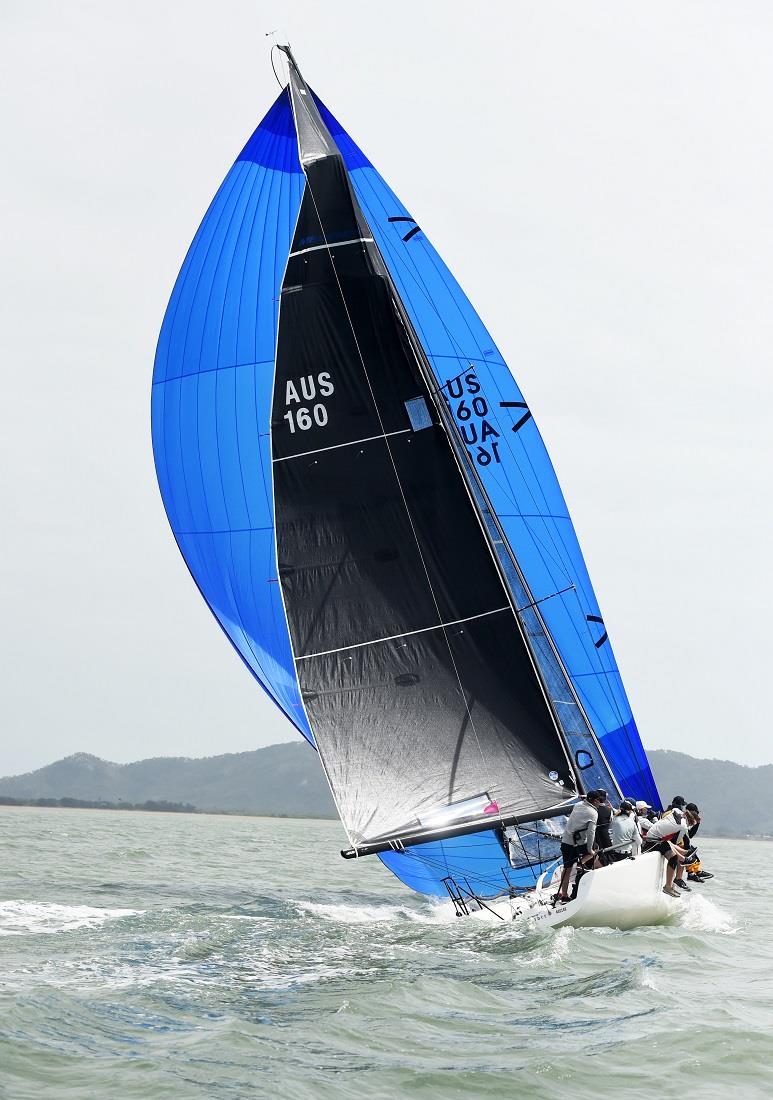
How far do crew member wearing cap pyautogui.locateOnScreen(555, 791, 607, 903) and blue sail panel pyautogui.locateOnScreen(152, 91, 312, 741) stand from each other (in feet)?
11.9

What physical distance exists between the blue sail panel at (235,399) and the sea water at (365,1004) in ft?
10.2

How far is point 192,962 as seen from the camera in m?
9.88

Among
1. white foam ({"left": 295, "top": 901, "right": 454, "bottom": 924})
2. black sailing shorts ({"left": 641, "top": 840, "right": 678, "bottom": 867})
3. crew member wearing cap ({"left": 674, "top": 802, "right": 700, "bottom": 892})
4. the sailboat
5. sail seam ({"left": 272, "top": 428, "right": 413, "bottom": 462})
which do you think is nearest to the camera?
the sailboat

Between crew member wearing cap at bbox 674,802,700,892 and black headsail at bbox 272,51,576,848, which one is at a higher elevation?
black headsail at bbox 272,51,576,848

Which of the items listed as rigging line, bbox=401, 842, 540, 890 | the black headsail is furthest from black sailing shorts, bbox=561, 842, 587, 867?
rigging line, bbox=401, 842, 540, 890

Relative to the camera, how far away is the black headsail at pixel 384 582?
11359 mm

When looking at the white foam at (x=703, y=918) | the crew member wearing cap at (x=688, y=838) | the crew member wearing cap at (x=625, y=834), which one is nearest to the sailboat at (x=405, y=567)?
the crew member wearing cap at (x=625, y=834)

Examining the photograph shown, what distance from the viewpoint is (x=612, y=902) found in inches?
430

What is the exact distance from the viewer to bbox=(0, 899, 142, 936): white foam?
11719 millimetres

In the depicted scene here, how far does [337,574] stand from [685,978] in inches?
180

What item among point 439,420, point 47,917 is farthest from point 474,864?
point 439,420

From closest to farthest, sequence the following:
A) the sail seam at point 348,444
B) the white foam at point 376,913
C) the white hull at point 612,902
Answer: the white hull at point 612,902 → the sail seam at point 348,444 → the white foam at point 376,913

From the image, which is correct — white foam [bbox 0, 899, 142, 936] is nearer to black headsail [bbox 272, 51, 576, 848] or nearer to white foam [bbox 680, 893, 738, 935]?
black headsail [bbox 272, 51, 576, 848]

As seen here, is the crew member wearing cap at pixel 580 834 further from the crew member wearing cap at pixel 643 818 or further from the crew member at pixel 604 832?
the crew member wearing cap at pixel 643 818
